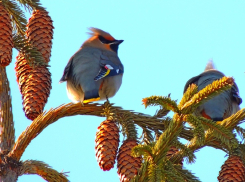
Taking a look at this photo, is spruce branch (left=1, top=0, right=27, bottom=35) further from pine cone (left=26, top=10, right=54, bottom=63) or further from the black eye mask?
the black eye mask

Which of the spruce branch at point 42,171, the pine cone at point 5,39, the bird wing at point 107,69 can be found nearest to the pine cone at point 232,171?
the spruce branch at point 42,171

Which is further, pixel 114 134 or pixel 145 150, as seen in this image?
pixel 114 134

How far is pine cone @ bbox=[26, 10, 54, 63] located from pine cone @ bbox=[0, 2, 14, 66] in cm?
31

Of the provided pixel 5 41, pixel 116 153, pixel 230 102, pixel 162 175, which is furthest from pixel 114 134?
pixel 230 102

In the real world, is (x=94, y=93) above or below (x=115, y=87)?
below

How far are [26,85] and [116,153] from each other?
0.83m

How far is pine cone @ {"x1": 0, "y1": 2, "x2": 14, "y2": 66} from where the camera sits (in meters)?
3.30

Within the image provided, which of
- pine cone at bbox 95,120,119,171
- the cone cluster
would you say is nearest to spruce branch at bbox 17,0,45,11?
the cone cluster

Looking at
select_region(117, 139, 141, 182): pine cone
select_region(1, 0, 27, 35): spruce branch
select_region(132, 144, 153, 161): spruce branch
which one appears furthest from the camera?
select_region(1, 0, 27, 35): spruce branch

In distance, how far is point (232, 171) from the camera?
313 centimetres

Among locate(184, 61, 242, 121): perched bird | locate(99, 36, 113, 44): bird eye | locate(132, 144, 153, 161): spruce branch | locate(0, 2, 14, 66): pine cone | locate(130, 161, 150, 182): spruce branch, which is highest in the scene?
locate(99, 36, 113, 44): bird eye

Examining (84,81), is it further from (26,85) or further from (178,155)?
(178,155)

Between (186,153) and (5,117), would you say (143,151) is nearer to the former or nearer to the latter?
(186,153)

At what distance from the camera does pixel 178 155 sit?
3.23m
